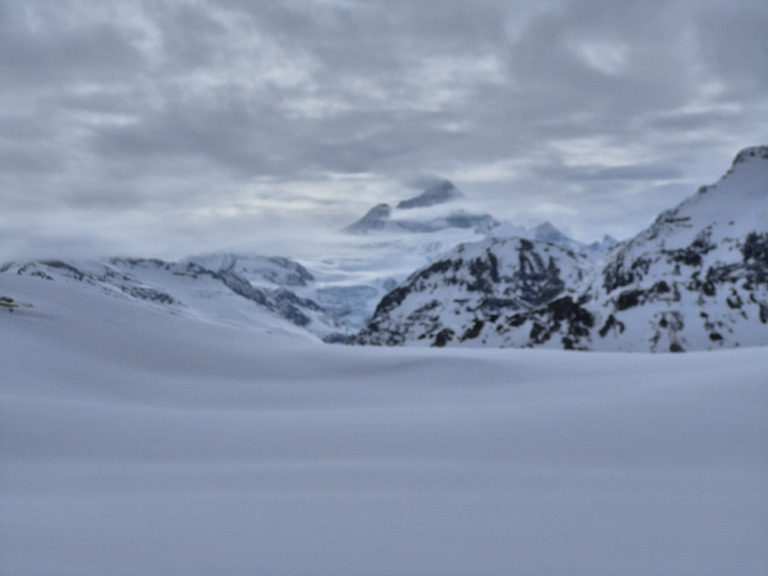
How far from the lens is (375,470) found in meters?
4.93

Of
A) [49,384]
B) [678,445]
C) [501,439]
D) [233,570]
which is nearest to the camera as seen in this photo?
[233,570]

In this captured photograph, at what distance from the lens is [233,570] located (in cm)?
333

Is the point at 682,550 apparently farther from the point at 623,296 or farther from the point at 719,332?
the point at 623,296

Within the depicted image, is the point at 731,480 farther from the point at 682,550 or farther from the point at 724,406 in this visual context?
the point at 724,406

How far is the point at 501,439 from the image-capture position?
18.5ft

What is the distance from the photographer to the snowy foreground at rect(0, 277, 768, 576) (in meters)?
3.49

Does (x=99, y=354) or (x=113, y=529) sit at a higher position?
(x=99, y=354)

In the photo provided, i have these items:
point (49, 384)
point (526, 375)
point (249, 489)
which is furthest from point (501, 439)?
point (49, 384)

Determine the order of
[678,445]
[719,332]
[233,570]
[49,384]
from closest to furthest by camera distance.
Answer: [233,570] → [678,445] → [49,384] → [719,332]

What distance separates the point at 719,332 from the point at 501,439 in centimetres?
13918

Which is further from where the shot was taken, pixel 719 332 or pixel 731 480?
pixel 719 332

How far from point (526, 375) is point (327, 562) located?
22.4 feet

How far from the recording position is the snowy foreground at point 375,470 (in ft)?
11.5

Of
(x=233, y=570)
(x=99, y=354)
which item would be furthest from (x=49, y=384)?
(x=233, y=570)
